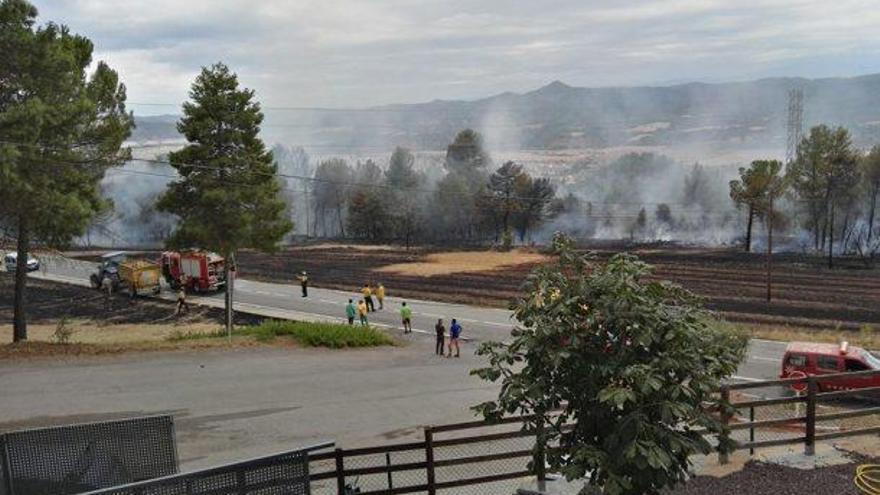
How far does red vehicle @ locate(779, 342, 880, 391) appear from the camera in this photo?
19.6m

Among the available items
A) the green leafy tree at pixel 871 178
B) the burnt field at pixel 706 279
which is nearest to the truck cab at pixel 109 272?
the burnt field at pixel 706 279

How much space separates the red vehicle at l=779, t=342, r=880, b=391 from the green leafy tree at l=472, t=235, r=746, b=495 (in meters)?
14.9

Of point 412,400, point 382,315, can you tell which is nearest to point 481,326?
point 382,315

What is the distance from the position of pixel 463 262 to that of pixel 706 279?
56.2ft

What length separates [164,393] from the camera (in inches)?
705

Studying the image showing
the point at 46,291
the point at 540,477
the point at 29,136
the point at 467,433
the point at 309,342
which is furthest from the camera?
the point at 46,291

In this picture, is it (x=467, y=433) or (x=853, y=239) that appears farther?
(x=853, y=239)

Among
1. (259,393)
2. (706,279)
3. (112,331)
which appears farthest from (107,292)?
(706,279)

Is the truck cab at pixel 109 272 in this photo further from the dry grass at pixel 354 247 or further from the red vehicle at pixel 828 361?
the red vehicle at pixel 828 361

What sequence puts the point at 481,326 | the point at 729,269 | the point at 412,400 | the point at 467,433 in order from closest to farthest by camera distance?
the point at 467,433 → the point at 412,400 → the point at 481,326 → the point at 729,269

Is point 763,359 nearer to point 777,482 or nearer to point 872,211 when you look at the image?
point 777,482

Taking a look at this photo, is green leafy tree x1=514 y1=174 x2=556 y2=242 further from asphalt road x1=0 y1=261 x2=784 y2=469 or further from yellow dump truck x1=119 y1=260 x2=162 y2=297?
asphalt road x1=0 y1=261 x2=784 y2=469

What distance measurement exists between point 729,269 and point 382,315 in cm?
2527

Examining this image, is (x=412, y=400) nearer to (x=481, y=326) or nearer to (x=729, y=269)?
(x=481, y=326)
